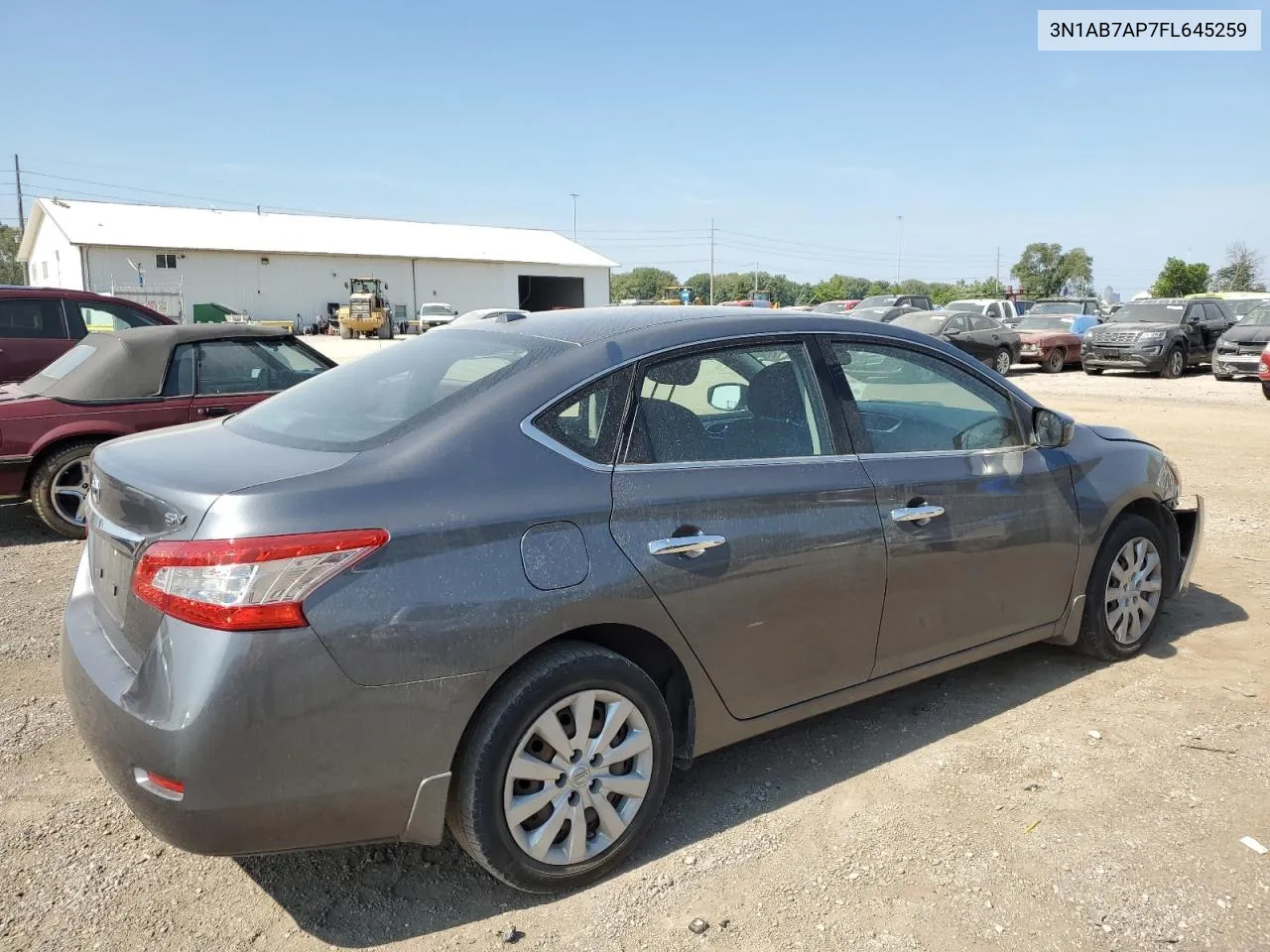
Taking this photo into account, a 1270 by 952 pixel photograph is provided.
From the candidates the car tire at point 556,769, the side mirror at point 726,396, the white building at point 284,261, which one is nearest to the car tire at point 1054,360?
the side mirror at point 726,396

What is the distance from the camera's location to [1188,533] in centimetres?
486

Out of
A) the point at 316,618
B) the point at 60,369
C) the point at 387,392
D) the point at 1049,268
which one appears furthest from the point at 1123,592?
the point at 1049,268

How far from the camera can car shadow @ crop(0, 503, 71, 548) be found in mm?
6938

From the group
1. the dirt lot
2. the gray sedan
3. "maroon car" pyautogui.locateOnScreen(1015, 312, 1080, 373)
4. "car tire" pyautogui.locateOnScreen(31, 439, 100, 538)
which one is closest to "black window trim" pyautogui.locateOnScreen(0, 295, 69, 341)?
"car tire" pyautogui.locateOnScreen(31, 439, 100, 538)

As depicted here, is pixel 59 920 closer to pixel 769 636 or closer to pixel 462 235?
pixel 769 636

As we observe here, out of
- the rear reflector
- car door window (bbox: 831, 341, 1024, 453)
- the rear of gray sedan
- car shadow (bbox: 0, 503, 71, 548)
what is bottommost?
car shadow (bbox: 0, 503, 71, 548)

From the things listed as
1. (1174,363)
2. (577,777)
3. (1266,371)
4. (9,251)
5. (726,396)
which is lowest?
(1174,363)

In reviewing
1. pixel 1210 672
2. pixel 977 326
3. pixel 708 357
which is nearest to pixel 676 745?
pixel 708 357

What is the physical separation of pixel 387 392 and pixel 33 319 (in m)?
7.39

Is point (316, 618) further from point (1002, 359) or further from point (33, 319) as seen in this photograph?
point (1002, 359)

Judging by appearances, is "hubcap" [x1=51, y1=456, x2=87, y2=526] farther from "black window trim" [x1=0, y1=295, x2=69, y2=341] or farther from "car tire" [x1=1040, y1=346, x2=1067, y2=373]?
"car tire" [x1=1040, y1=346, x2=1067, y2=373]

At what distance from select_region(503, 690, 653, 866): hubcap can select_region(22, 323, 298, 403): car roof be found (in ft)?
17.9

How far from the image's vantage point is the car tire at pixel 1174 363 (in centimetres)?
2125

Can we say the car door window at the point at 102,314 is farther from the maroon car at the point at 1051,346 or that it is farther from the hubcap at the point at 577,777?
the maroon car at the point at 1051,346
